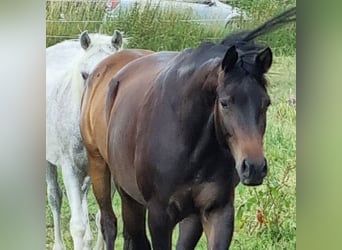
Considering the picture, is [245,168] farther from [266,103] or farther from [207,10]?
[207,10]

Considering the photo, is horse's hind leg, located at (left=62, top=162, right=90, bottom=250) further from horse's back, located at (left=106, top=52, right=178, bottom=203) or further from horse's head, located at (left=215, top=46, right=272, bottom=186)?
horse's head, located at (left=215, top=46, right=272, bottom=186)

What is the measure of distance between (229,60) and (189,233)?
0.40 meters

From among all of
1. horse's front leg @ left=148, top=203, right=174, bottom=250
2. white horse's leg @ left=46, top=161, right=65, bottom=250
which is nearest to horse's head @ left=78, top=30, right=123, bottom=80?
white horse's leg @ left=46, top=161, right=65, bottom=250

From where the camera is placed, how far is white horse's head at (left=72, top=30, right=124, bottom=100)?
1501mm

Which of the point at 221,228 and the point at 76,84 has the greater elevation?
the point at 76,84

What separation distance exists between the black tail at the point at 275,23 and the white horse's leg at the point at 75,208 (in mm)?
518

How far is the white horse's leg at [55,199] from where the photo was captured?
1482 mm

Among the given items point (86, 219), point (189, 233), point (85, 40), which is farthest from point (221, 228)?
point (85, 40)

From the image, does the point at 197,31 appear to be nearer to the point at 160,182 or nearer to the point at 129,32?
the point at 129,32

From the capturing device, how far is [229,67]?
1.38 metres

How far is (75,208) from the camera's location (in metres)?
Result: 1.50

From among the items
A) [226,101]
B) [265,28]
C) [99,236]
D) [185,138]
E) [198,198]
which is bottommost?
[99,236]

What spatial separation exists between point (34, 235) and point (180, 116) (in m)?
0.43

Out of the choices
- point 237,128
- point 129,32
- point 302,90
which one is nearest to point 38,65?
point 129,32
